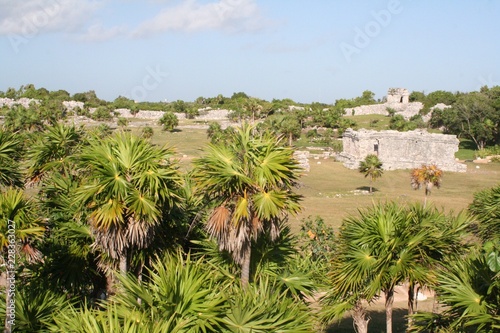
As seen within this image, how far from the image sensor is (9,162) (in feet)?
45.7

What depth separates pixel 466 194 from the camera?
4491 cm

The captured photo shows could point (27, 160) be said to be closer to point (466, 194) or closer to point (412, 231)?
point (412, 231)

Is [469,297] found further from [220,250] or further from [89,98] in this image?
[89,98]

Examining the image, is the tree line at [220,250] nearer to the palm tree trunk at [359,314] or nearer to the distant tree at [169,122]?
the palm tree trunk at [359,314]

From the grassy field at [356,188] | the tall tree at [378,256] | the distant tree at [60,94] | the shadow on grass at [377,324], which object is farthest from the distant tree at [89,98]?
the tall tree at [378,256]

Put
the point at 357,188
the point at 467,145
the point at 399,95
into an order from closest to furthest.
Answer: the point at 357,188 → the point at 467,145 → the point at 399,95

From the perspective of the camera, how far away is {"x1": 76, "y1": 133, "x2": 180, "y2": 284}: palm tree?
10.4m

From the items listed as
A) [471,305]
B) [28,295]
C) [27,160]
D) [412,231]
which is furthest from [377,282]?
[27,160]

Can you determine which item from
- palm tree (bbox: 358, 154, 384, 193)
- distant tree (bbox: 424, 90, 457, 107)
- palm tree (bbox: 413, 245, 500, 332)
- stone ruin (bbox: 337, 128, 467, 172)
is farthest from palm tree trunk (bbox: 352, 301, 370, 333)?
distant tree (bbox: 424, 90, 457, 107)

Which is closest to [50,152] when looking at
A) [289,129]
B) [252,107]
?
[289,129]

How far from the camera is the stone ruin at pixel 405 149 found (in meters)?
57.5

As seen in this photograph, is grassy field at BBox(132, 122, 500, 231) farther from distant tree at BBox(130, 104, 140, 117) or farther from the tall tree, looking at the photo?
distant tree at BBox(130, 104, 140, 117)

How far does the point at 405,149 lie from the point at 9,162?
50230mm

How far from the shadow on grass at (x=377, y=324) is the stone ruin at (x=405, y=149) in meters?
38.0
